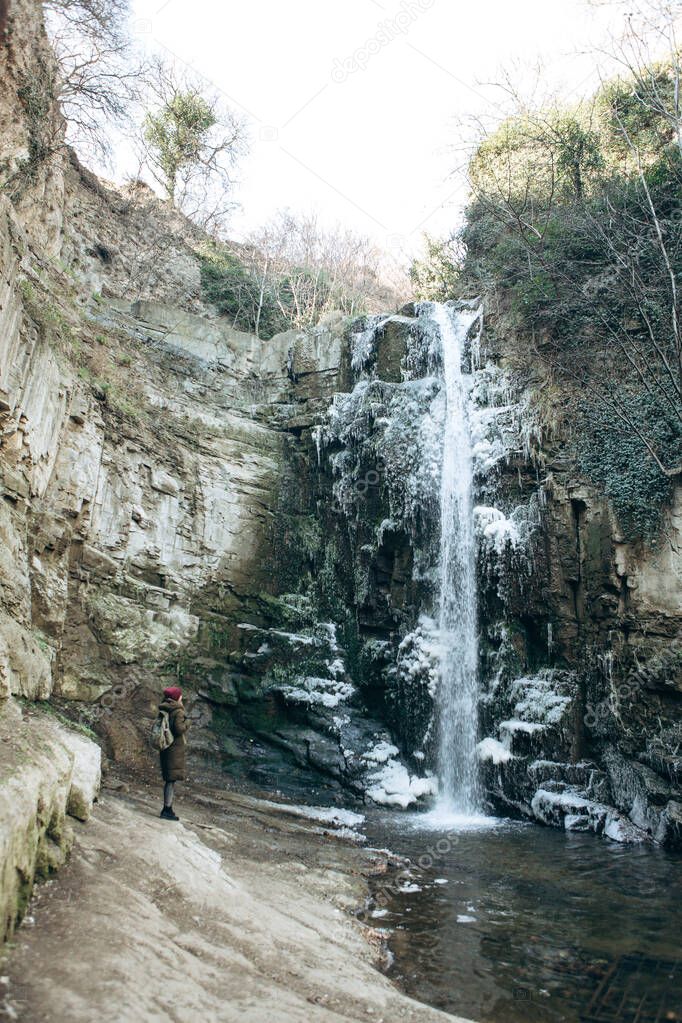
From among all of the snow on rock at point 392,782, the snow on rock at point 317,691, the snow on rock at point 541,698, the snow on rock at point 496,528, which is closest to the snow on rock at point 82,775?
the snow on rock at point 392,782

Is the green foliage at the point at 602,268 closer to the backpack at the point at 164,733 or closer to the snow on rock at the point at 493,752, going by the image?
the snow on rock at the point at 493,752

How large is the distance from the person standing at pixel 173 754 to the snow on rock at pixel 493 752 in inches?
217

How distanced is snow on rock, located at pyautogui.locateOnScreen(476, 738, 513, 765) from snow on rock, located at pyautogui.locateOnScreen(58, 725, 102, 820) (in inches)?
251

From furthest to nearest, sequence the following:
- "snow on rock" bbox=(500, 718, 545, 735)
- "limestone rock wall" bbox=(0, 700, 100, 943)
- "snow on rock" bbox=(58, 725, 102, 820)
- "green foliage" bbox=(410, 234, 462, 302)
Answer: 1. "green foliage" bbox=(410, 234, 462, 302)
2. "snow on rock" bbox=(500, 718, 545, 735)
3. "snow on rock" bbox=(58, 725, 102, 820)
4. "limestone rock wall" bbox=(0, 700, 100, 943)

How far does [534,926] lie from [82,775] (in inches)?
154

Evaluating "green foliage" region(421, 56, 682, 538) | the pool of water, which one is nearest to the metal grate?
the pool of water

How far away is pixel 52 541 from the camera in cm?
962

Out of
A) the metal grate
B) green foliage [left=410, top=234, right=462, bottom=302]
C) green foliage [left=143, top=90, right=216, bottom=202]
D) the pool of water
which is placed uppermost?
green foliage [left=143, top=90, right=216, bottom=202]

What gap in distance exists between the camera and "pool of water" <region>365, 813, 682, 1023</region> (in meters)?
4.08

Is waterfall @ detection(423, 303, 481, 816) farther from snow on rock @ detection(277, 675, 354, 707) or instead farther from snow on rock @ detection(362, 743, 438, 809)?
snow on rock @ detection(277, 675, 354, 707)

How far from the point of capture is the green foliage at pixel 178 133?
20.6 metres

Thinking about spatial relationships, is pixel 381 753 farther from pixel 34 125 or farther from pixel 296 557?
pixel 34 125

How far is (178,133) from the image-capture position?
20812 millimetres

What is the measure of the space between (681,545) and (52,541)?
965 centimetres
